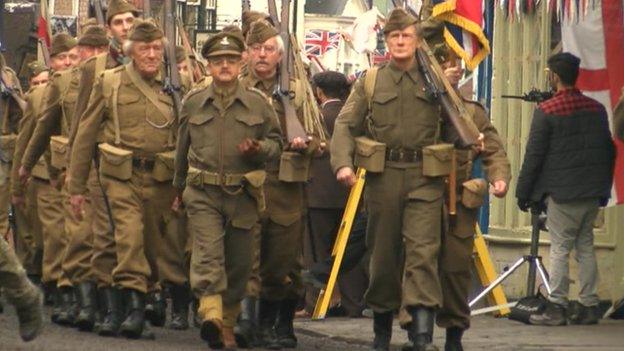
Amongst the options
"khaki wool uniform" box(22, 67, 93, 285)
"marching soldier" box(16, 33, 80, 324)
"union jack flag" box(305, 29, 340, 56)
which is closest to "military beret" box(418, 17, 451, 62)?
"khaki wool uniform" box(22, 67, 93, 285)

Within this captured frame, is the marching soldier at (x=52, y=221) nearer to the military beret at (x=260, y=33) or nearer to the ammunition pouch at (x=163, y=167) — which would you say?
the ammunition pouch at (x=163, y=167)

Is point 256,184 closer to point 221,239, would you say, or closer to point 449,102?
point 221,239

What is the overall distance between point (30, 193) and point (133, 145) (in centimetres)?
330

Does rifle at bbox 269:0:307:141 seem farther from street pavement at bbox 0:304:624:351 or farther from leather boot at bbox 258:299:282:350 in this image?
street pavement at bbox 0:304:624:351

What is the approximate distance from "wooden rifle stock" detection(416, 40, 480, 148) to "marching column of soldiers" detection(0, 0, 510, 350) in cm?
7

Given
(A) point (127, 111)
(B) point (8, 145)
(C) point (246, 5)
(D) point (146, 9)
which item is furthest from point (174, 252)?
(B) point (8, 145)

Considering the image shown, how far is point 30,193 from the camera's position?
17.9 m

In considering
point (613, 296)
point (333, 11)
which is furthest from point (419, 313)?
point (333, 11)

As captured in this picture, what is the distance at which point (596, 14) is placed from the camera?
1591 cm

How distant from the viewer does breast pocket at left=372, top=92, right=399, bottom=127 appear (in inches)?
532

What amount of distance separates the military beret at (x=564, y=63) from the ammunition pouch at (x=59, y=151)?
3441mm

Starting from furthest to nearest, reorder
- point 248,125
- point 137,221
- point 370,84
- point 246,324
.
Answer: point 137,221 → point 246,324 → point 248,125 → point 370,84

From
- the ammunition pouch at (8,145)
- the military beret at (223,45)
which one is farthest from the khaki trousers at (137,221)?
the ammunition pouch at (8,145)

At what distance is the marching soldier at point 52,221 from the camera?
53.2 ft
